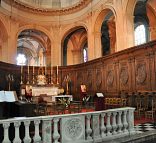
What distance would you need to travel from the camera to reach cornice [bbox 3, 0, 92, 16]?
18828 millimetres

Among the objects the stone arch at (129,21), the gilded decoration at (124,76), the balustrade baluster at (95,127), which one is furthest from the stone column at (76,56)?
the balustrade baluster at (95,127)

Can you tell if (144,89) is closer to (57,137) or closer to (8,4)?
(57,137)

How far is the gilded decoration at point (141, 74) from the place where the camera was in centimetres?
1098

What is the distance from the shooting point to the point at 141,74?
1114 cm

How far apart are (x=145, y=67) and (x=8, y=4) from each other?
13.8 m

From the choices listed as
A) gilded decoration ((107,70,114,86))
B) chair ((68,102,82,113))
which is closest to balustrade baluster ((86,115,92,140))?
chair ((68,102,82,113))

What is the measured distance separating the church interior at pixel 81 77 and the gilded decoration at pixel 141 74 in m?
0.06

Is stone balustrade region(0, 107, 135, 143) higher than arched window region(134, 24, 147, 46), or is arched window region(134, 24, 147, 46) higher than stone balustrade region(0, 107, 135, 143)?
arched window region(134, 24, 147, 46)

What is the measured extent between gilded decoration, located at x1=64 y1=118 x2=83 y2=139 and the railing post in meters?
0.43

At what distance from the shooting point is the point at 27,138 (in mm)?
4141

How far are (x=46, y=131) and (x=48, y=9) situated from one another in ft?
61.1

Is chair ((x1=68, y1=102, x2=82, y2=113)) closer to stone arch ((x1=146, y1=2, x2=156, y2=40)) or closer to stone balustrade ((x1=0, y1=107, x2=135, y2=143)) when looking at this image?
stone balustrade ((x1=0, y1=107, x2=135, y2=143))

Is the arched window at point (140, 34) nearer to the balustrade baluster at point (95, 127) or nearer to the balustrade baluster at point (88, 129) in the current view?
→ the balustrade baluster at point (95, 127)

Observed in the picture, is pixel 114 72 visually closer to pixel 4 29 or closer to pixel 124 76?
pixel 124 76
